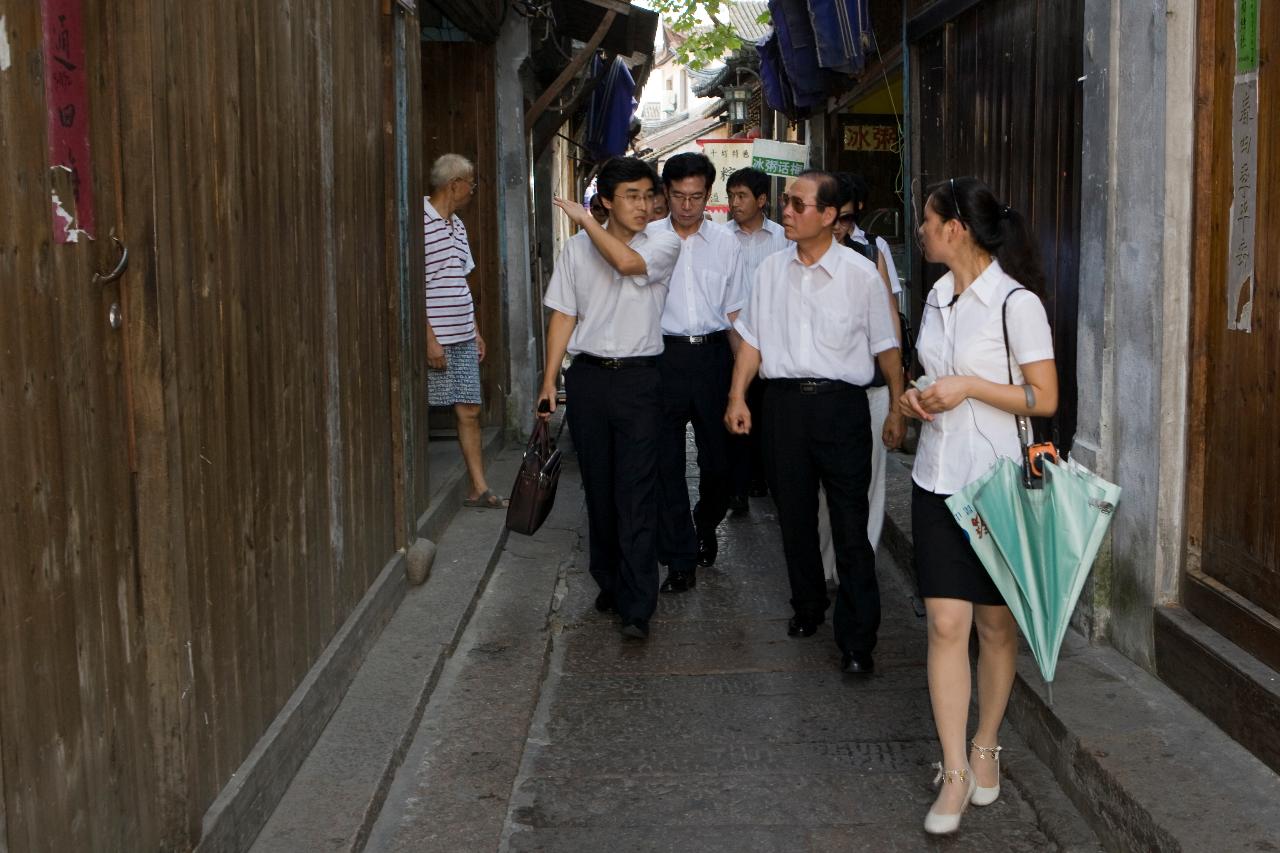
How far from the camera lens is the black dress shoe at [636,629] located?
6.15 m

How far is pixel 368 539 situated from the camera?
18.5 ft

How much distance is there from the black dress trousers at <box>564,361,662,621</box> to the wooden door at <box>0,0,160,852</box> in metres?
3.22

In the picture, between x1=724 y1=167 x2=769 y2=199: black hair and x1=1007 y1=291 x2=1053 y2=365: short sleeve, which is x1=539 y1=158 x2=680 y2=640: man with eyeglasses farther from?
x1=1007 y1=291 x2=1053 y2=365: short sleeve

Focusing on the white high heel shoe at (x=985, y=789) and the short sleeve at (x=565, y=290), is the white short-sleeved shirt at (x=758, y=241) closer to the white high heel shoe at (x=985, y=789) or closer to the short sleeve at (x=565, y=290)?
the short sleeve at (x=565, y=290)

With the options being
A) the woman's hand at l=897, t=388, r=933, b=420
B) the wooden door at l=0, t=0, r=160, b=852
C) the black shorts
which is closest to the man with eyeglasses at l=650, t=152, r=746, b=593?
the woman's hand at l=897, t=388, r=933, b=420

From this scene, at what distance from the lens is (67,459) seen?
263 cm

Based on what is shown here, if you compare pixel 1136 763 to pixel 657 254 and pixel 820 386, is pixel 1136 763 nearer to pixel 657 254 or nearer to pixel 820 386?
pixel 820 386

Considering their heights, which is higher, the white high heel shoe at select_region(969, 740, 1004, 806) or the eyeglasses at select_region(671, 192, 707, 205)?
the eyeglasses at select_region(671, 192, 707, 205)

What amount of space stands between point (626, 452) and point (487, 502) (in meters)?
2.29

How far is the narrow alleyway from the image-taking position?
13.7ft

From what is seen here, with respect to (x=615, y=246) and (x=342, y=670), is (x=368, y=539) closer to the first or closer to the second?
(x=342, y=670)

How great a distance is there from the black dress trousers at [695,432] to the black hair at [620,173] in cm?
122

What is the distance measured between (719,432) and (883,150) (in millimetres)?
7926

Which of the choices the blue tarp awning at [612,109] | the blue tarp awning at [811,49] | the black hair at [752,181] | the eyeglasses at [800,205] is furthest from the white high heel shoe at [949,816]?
the blue tarp awning at [612,109]
